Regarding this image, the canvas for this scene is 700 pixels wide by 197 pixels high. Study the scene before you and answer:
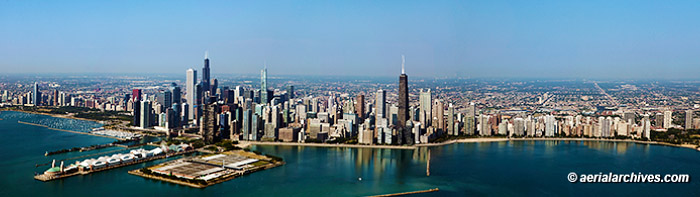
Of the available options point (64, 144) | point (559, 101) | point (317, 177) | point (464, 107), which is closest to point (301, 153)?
point (317, 177)

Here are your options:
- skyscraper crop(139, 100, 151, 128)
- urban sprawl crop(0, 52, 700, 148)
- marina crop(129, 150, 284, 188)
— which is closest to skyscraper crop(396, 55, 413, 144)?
urban sprawl crop(0, 52, 700, 148)

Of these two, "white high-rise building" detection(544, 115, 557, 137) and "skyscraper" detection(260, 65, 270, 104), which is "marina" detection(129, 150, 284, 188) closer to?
Answer: "white high-rise building" detection(544, 115, 557, 137)

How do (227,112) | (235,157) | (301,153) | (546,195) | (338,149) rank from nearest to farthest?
1. (546,195)
2. (235,157)
3. (301,153)
4. (338,149)
5. (227,112)

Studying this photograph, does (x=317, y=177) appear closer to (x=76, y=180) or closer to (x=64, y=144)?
(x=76, y=180)

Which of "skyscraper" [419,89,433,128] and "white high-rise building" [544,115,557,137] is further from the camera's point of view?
"skyscraper" [419,89,433,128]

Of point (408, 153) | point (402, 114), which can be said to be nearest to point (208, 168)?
point (408, 153)

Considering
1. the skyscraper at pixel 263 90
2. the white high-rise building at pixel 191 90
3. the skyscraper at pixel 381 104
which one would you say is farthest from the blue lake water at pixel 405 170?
the skyscraper at pixel 263 90

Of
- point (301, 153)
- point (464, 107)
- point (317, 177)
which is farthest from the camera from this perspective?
point (464, 107)

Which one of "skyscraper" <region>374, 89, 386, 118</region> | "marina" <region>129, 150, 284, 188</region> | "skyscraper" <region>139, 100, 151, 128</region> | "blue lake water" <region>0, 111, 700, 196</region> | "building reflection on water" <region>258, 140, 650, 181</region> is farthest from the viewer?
"skyscraper" <region>139, 100, 151, 128</region>

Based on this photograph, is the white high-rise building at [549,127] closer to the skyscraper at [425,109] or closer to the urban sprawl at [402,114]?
the urban sprawl at [402,114]
